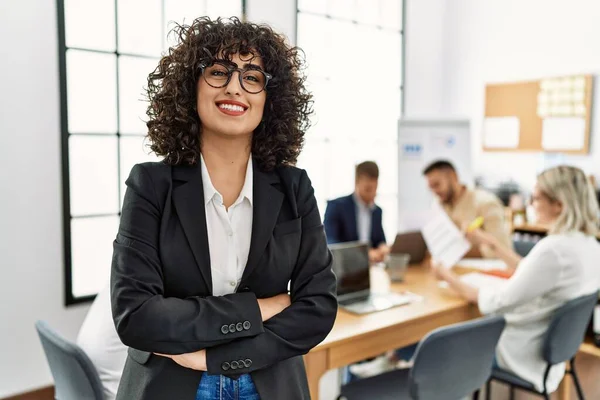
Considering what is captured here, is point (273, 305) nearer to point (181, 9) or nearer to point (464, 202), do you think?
point (464, 202)

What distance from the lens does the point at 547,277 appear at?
2.28 meters

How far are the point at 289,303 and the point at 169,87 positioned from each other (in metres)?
0.55

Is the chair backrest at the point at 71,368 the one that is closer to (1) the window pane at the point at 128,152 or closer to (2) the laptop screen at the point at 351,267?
(2) the laptop screen at the point at 351,267

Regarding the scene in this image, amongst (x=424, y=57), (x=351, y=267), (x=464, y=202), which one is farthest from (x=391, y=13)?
(x=351, y=267)

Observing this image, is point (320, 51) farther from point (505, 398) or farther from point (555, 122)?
point (505, 398)

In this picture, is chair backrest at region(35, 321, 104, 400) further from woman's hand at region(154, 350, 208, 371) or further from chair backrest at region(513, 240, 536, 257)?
chair backrest at region(513, 240, 536, 257)

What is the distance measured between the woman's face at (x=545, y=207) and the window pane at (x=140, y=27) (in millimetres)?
2561

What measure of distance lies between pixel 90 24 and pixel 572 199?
2.86 meters

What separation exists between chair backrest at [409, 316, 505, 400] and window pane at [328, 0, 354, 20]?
3689mm

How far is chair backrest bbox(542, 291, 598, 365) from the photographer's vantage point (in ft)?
7.32

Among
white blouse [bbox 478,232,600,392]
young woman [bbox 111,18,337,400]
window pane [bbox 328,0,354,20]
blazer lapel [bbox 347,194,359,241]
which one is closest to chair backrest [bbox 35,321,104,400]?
young woman [bbox 111,18,337,400]

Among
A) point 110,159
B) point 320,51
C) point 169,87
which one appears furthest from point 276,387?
point 320,51

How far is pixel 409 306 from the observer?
2.35 metres

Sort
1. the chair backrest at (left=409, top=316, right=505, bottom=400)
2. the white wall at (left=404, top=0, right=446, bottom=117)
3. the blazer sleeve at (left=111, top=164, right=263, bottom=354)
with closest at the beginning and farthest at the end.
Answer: the blazer sleeve at (left=111, top=164, right=263, bottom=354) < the chair backrest at (left=409, top=316, right=505, bottom=400) < the white wall at (left=404, top=0, right=446, bottom=117)
